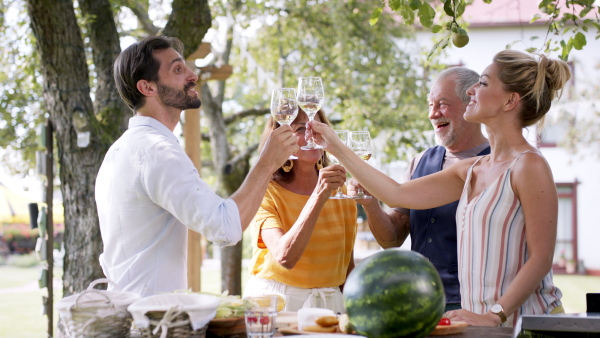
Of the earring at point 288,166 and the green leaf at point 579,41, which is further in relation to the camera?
the green leaf at point 579,41

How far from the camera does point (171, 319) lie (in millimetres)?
1910

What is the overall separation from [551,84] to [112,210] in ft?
6.39

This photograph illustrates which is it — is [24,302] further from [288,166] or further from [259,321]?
[259,321]

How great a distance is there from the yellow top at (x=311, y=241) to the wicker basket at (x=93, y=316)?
151 centimetres

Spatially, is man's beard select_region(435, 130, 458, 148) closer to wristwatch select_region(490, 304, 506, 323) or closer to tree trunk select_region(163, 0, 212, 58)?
wristwatch select_region(490, 304, 506, 323)

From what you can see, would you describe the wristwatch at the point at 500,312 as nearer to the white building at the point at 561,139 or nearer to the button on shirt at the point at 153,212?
the button on shirt at the point at 153,212

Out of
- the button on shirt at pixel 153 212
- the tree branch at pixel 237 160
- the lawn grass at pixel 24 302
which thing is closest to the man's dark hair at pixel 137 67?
the button on shirt at pixel 153 212

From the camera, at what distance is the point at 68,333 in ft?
6.56

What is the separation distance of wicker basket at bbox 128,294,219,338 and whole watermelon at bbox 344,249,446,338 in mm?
436

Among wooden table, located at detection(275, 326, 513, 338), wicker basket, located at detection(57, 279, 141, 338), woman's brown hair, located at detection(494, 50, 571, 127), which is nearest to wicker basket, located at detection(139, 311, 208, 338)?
wicker basket, located at detection(57, 279, 141, 338)

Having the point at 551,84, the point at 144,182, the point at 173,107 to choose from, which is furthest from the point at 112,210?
the point at 551,84

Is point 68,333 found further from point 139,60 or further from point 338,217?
point 338,217

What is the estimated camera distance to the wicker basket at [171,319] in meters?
1.91

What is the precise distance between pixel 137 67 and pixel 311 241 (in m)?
1.27
